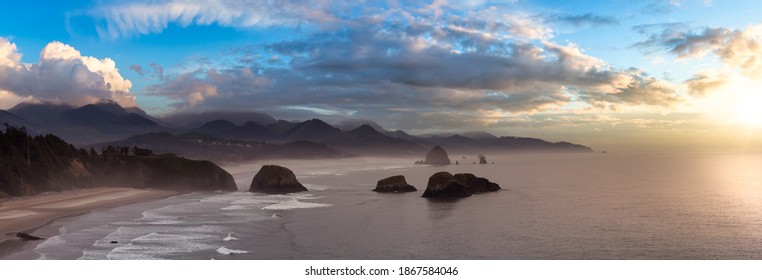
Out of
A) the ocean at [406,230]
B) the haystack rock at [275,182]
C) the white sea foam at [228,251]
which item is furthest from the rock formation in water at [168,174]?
the white sea foam at [228,251]

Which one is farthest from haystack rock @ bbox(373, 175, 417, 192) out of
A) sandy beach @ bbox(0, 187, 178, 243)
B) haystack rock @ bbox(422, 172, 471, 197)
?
sandy beach @ bbox(0, 187, 178, 243)

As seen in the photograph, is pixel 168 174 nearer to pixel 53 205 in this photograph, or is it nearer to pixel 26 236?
pixel 53 205

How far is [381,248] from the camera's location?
2903 cm

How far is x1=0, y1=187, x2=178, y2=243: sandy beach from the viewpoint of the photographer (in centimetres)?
3492

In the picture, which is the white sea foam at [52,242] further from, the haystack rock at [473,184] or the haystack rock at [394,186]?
the haystack rock at [473,184]

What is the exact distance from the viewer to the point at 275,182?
7081 centimetres

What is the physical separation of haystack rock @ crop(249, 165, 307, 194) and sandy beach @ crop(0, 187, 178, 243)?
37.6 ft

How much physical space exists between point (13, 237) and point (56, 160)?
129ft

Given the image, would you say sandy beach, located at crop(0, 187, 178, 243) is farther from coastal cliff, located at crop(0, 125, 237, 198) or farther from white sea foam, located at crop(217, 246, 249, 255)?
white sea foam, located at crop(217, 246, 249, 255)

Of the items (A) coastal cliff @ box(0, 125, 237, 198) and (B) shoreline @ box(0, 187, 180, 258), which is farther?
(A) coastal cliff @ box(0, 125, 237, 198)

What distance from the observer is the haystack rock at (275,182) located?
70375 mm

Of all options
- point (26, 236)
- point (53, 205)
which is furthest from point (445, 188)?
point (26, 236)

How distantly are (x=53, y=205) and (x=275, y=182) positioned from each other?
28745 millimetres

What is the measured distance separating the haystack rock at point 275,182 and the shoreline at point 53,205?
11.2 m
